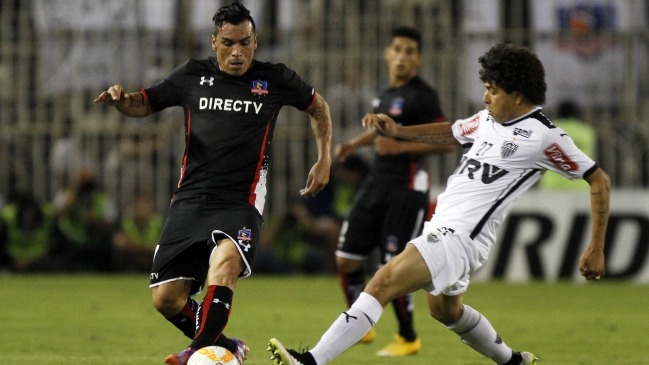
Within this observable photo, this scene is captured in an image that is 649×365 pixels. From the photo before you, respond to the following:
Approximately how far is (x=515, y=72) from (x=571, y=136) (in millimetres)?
8663

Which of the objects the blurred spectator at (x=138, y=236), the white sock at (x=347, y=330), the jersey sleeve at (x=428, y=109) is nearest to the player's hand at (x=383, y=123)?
the white sock at (x=347, y=330)

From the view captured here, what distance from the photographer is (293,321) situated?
34.0 feet

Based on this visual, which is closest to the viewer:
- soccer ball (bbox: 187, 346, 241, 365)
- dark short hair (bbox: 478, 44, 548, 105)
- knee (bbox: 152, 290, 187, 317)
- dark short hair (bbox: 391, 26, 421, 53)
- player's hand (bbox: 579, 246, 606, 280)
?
soccer ball (bbox: 187, 346, 241, 365)

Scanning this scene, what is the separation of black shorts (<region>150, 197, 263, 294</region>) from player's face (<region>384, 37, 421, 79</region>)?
2830 millimetres

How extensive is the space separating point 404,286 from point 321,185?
97 cm

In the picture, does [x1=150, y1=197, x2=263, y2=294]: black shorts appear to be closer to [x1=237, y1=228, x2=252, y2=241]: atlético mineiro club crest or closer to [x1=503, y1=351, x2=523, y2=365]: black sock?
[x1=237, y1=228, x2=252, y2=241]: atlético mineiro club crest

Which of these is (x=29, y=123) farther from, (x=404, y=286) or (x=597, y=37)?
(x=404, y=286)

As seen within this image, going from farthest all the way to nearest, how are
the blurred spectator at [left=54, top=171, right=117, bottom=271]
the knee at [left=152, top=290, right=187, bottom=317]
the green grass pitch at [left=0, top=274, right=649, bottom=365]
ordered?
the blurred spectator at [left=54, top=171, right=117, bottom=271] → the green grass pitch at [left=0, top=274, right=649, bottom=365] → the knee at [left=152, top=290, right=187, bottom=317]

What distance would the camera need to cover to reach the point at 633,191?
15.2 meters

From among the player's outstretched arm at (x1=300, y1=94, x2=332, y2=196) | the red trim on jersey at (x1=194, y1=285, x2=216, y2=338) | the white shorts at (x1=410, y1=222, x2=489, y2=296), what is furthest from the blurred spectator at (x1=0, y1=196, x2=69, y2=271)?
the white shorts at (x1=410, y1=222, x2=489, y2=296)

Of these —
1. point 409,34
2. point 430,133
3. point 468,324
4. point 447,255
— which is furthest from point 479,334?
point 409,34

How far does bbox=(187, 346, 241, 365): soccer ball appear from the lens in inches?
232

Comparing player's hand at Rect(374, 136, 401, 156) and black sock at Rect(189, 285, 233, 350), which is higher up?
player's hand at Rect(374, 136, 401, 156)

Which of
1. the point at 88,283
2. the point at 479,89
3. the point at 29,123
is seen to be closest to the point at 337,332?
the point at 88,283
